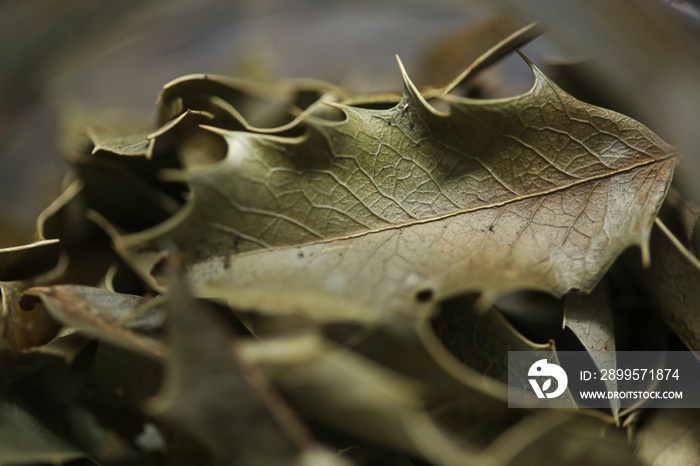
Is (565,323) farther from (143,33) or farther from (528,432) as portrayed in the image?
(143,33)

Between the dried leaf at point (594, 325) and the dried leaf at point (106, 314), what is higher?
the dried leaf at point (106, 314)

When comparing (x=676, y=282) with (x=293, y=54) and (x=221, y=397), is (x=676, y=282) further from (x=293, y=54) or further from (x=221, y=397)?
(x=293, y=54)

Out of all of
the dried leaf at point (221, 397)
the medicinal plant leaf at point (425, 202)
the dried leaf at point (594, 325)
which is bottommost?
the dried leaf at point (594, 325)

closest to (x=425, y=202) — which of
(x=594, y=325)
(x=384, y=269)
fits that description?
(x=384, y=269)

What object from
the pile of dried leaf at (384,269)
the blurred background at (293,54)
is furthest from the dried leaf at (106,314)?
the blurred background at (293,54)

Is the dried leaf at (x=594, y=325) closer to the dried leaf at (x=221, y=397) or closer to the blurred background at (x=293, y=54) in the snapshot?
the blurred background at (x=293, y=54)

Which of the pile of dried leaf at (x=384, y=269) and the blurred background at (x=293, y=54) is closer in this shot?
the pile of dried leaf at (x=384, y=269)
